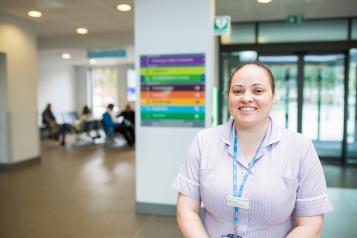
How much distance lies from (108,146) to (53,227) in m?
6.09

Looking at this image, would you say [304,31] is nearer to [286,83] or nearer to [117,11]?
[286,83]

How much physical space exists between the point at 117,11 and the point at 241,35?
2.88m

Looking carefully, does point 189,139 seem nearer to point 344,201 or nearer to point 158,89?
point 158,89

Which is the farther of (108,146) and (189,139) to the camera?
(108,146)

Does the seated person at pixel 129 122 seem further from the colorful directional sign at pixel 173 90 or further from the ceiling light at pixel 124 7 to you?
the colorful directional sign at pixel 173 90

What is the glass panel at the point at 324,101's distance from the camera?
719 cm

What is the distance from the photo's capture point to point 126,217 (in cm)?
391

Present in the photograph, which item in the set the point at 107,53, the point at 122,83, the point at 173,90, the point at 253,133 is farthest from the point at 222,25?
the point at 122,83

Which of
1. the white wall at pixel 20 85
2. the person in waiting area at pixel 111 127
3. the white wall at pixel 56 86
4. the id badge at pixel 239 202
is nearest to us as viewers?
the id badge at pixel 239 202

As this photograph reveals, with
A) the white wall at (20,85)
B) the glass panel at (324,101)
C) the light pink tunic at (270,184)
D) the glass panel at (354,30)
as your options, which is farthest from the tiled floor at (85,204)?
the glass panel at (354,30)

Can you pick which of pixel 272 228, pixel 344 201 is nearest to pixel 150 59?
pixel 272 228

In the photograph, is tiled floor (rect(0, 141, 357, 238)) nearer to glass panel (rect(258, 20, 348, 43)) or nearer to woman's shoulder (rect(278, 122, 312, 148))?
woman's shoulder (rect(278, 122, 312, 148))

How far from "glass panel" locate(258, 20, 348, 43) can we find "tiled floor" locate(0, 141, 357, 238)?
281 cm

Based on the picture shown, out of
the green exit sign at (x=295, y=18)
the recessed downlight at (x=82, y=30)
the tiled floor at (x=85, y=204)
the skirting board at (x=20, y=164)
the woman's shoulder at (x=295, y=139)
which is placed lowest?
the tiled floor at (x=85, y=204)
